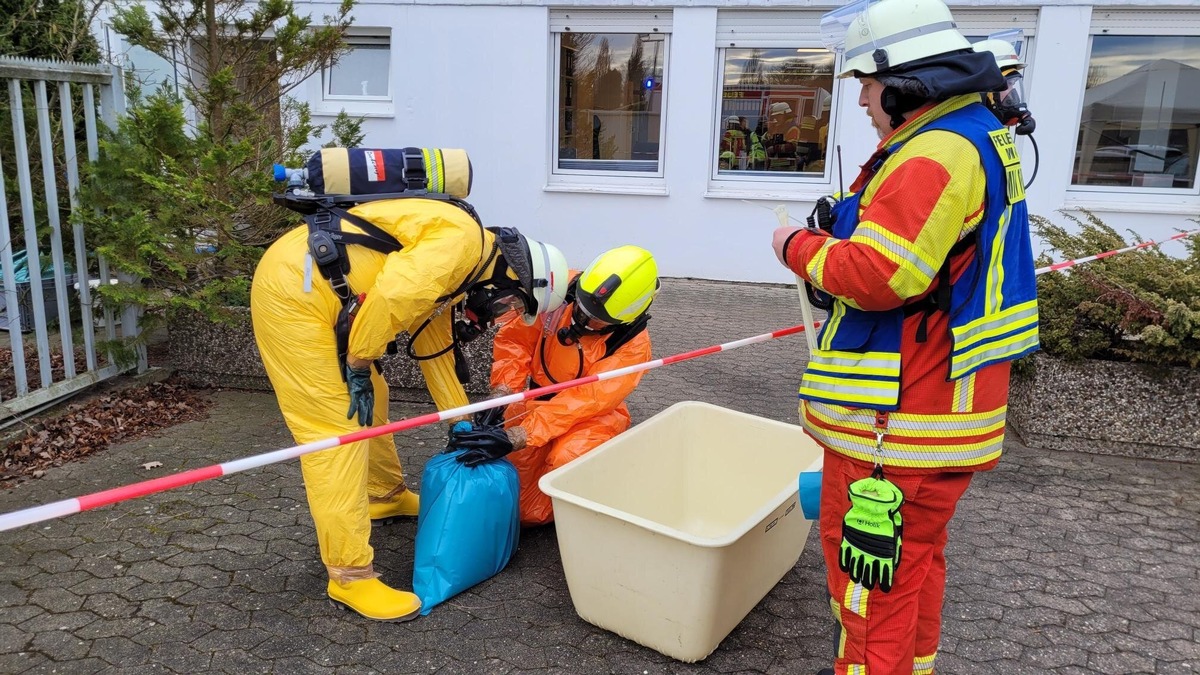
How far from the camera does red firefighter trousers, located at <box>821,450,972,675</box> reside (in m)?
2.09

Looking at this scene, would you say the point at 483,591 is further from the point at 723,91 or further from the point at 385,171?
the point at 723,91

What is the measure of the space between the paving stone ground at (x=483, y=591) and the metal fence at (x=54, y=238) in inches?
29.3

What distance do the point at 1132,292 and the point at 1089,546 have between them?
62.1 inches

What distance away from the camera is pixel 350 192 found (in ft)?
9.71

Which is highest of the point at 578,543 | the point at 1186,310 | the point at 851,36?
the point at 851,36

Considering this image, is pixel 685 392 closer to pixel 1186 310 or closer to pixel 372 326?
pixel 1186 310

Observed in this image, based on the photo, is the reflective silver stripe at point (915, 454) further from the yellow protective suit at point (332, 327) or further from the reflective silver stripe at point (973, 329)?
the yellow protective suit at point (332, 327)

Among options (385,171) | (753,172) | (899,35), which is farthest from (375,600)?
(753,172)

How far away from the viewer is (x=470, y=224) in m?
2.94

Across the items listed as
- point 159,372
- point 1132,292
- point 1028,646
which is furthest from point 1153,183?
point 159,372

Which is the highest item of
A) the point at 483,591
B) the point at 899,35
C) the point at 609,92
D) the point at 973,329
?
the point at 609,92

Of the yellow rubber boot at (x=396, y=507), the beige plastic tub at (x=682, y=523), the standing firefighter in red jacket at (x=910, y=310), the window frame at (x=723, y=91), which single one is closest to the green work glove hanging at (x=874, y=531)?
the standing firefighter in red jacket at (x=910, y=310)

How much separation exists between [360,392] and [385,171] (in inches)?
31.3

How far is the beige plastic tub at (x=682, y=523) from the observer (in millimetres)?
2600
